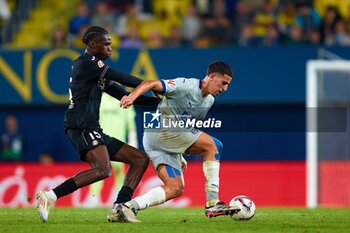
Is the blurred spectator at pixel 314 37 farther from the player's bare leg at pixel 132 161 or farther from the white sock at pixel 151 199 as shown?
the white sock at pixel 151 199

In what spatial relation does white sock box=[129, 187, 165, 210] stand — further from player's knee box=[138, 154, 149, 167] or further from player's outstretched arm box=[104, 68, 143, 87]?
player's outstretched arm box=[104, 68, 143, 87]

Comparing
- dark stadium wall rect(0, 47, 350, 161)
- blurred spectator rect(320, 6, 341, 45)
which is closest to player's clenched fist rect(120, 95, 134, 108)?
dark stadium wall rect(0, 47, 350, 161)

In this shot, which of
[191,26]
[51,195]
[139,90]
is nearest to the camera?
[139,90]

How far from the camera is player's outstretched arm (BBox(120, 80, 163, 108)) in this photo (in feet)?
32.3

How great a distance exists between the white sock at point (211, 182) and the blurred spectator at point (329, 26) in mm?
9233

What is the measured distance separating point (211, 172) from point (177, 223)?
0.70 meters

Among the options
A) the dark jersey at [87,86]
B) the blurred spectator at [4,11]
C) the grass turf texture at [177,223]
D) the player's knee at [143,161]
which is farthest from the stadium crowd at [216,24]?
the dark jersey at [87,86]

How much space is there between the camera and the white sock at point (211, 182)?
10664mm

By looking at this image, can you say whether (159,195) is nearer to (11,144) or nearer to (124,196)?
(124,196)

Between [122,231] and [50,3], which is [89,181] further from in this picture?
[50,3]

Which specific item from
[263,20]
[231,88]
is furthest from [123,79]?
[263,20]

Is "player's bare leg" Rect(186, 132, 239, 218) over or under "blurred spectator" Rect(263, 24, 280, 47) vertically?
under

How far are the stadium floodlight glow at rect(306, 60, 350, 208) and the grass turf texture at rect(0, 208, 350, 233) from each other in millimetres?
5080

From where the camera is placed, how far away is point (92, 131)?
10508 millimetres
